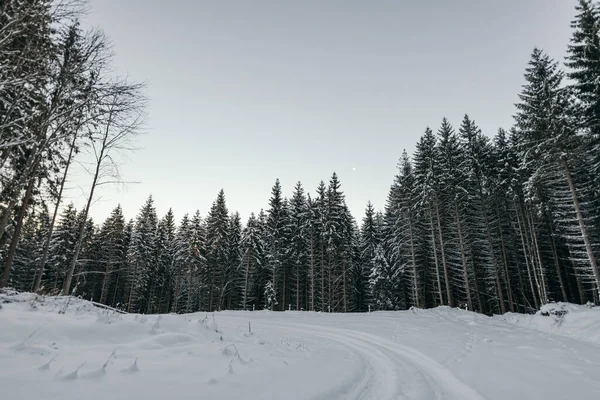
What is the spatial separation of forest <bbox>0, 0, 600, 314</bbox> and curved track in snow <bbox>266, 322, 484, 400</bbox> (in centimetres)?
708

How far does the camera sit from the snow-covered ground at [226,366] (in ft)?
11.0

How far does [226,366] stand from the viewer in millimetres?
4828

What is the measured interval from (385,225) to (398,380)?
40.0 m

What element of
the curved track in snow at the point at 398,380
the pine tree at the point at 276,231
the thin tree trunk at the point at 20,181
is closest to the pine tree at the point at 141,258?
the pine tree at the point at 276,231

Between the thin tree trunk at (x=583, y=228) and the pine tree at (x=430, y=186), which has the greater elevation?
the pine tree at (x=430, y=186)

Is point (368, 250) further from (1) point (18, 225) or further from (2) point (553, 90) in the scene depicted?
(1) point (18, 225)

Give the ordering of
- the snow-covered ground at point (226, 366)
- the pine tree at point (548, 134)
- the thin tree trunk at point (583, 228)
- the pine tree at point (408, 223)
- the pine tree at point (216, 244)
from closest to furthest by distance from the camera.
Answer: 1. the snow-covered ground at point (226, 366)
2. the thin tree trunk at point (583, 228)
3. the pine tree at point (548, 134)
4. the pine tree at point (408, 223)
5. the pine tree at point (216, 244)

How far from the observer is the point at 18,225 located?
1484cm

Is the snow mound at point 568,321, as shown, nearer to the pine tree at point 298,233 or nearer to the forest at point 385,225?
the forest at point 385,225

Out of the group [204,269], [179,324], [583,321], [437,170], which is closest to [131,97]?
[179,324]

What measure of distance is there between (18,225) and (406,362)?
18417 millimetres

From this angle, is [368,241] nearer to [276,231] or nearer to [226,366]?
[276,231]

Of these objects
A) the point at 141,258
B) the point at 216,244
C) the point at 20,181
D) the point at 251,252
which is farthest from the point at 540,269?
the point at 141,258

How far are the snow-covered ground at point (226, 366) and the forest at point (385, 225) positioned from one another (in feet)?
14.2
